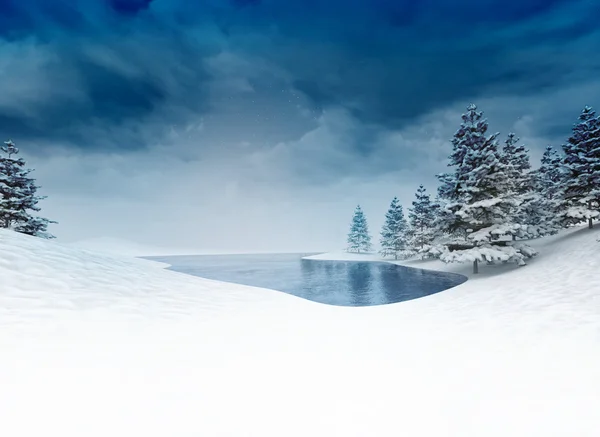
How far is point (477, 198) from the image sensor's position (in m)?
16.6

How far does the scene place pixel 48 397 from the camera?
10.4ft

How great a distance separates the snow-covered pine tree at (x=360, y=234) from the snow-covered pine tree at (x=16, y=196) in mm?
45902

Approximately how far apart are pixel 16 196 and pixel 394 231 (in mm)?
40399

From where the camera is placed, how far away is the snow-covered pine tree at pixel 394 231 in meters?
39.4

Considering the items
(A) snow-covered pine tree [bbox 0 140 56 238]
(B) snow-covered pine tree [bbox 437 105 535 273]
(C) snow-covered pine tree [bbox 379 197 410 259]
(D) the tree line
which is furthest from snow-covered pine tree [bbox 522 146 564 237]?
(A) snow-covered pine tree [bbox 0 140 56 238]

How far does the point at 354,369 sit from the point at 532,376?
2.42 metres

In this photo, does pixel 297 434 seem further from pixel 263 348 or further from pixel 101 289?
pixel 101 289

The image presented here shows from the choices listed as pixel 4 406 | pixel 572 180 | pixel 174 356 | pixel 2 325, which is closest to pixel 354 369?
pixel 174 356

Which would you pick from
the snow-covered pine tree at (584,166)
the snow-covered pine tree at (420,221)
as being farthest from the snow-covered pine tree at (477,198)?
the snow-covered pine tree at (420,221)

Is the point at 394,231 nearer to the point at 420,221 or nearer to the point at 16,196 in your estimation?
the point at 420,221

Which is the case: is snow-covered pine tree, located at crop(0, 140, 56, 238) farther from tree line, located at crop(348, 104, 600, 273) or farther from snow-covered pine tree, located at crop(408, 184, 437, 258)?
snow-covered pine tree, located at crop(408, 184, 437, 258)

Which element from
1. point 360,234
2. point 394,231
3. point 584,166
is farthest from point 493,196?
point 360,234

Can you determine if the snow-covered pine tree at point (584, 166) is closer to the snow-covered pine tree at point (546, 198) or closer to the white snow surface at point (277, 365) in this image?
the snow-covered pine tree at point (546, 198)

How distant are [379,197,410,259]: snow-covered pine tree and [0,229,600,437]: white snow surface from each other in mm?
31141
